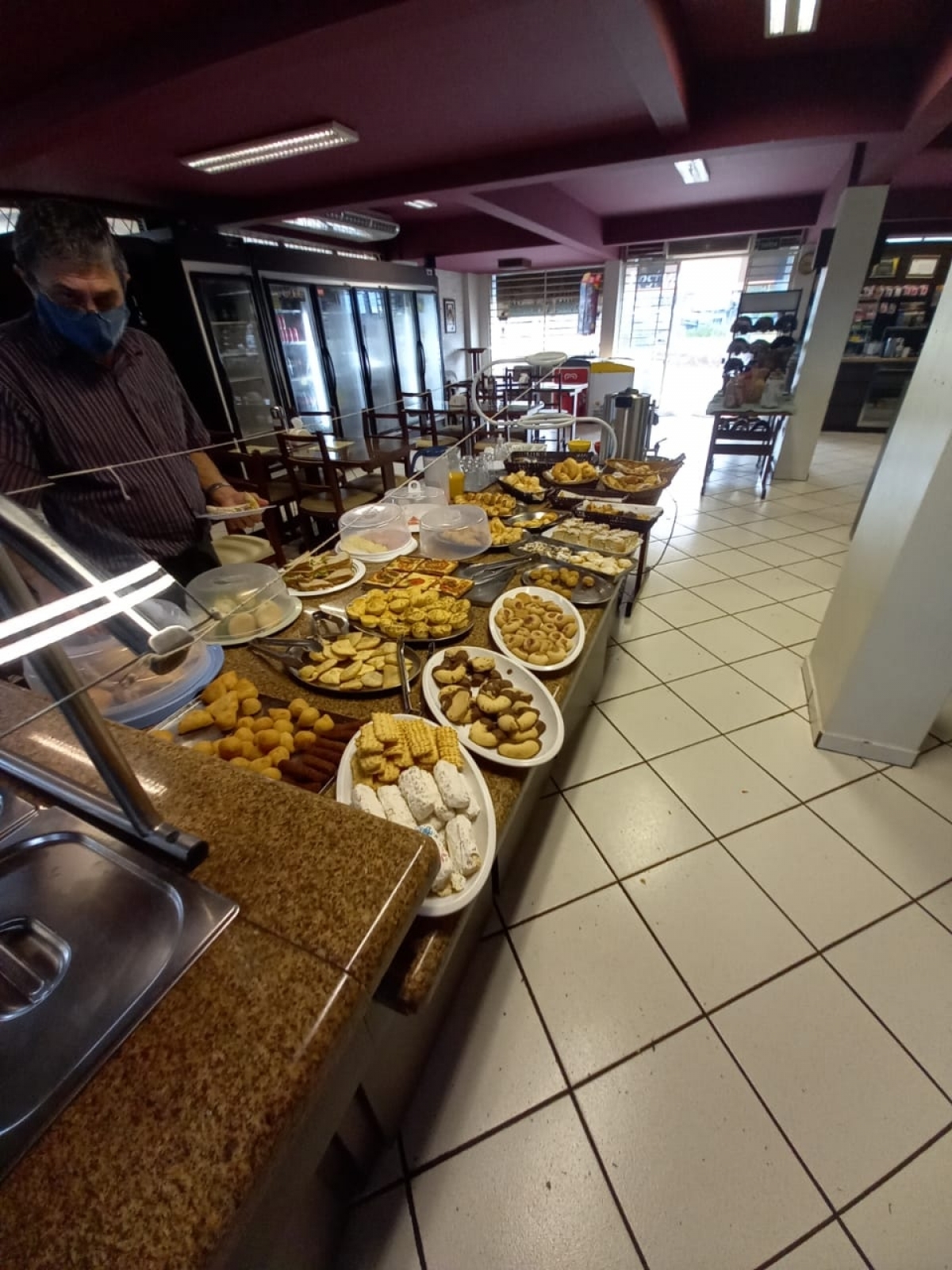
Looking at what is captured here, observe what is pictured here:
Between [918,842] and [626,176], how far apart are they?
5922mm

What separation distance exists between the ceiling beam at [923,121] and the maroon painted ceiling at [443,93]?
0.02m

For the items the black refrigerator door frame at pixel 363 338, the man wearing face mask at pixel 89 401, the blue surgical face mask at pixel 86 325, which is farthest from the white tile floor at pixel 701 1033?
the black refrigerator door frame at pixel 363 338

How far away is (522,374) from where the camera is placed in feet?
26.1

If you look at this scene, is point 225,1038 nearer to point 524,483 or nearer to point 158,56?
point 524,483

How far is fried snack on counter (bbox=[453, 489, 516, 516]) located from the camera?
89.0 inches

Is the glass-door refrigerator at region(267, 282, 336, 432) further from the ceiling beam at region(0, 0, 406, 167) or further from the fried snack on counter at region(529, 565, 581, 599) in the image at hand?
the fried snack on counter at region(529, 565, 581, 599)

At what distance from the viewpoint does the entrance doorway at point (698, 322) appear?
24.8 ft

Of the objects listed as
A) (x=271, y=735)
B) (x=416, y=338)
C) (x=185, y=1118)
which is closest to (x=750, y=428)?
(x=416, y=338)

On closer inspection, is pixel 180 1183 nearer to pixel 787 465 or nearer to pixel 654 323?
pixel 787 465

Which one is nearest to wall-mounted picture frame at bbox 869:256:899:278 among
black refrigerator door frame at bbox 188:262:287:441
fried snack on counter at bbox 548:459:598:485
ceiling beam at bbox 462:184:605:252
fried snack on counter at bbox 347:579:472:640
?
ceiling beam at bbox 462:184:605:252

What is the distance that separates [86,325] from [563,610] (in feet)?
4.91

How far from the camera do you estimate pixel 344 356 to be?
21.4ft

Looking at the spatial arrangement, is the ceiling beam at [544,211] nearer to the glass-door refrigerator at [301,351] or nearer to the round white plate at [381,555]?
the glass-door refrigerator at [301,351]

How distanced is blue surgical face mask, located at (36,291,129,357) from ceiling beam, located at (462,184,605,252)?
13.1ft
